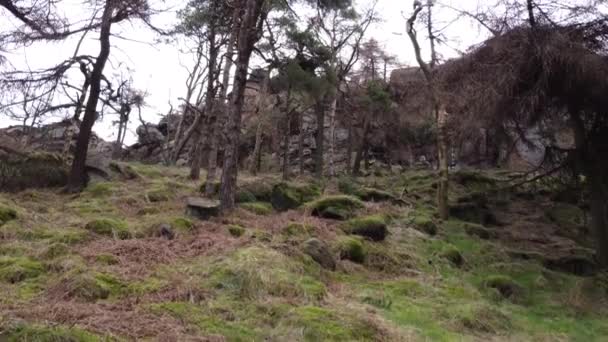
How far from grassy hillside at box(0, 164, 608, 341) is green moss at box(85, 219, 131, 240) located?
0.9 inches

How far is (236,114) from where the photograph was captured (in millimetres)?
10430

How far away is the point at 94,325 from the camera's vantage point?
4180mm

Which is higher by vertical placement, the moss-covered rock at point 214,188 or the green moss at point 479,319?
the moss-covered rock at point 214,188

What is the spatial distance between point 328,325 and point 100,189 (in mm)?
9288

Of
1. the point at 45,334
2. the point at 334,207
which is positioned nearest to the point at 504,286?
the point at 334,207

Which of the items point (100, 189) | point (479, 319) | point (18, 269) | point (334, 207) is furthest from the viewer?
point (100, 189)

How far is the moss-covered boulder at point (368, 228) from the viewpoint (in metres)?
9.76

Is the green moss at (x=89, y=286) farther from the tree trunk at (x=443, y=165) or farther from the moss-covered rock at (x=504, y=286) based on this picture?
the tree trunk at (x=443, y=165)

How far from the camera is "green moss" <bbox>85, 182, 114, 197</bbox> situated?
40.1ft

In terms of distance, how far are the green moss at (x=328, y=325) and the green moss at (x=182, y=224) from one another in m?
3.85

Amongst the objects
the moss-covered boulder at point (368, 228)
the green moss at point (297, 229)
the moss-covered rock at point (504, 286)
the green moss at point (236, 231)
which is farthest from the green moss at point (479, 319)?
the green moss at point (236, 231)

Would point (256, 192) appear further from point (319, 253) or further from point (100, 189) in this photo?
point (319, 253)

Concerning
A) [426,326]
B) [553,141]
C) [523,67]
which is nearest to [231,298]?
[426,326]

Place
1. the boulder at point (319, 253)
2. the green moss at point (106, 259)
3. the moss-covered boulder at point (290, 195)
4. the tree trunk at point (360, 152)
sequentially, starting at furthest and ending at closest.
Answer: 1. the tree trunk at point (360, 152)
2. the moss-covered boulder at point (290, 195)
3. the boulder at point (319, 253)
4. the green moss at point (106, 259)
